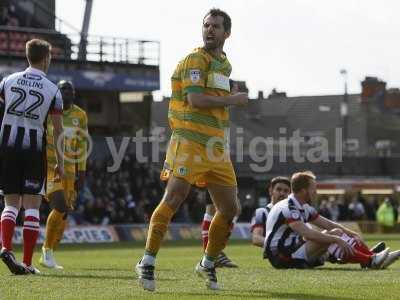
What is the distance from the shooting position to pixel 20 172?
10844mm

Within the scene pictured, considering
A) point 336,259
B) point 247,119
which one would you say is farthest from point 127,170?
point 247,119

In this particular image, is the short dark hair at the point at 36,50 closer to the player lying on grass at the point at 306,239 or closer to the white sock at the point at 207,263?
the white sock at the point at 207,263

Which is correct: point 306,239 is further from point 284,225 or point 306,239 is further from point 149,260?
point 149,260

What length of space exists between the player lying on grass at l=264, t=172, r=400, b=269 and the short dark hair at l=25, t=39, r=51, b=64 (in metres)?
3.42

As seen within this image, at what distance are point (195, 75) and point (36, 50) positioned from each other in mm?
2602

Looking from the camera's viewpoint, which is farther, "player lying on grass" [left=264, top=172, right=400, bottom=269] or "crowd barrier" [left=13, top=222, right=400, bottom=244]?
"crowd barrier" [left=13, top=222, right=400, bottom=244]

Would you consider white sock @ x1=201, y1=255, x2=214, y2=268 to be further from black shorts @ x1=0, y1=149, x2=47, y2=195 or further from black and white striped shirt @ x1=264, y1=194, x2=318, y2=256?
black and white striped shirt @ x1=264, y1=194, x2=318, y2=256

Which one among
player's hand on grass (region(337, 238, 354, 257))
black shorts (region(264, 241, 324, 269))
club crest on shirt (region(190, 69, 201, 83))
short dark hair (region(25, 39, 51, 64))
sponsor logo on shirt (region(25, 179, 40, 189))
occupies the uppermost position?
short dark hair (region(25, 39, 51, 64))

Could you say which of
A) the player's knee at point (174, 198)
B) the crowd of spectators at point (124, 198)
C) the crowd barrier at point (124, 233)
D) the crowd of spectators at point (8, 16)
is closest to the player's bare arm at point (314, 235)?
the player's knee at point (174, 198)

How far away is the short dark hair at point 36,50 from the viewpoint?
10961mm

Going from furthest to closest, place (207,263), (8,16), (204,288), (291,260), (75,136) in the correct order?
(8,16), (75,136), (291,260), (207,263), (204,288)

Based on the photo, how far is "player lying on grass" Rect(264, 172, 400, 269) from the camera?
1259 cm

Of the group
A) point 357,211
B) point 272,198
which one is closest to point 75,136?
point 272,198

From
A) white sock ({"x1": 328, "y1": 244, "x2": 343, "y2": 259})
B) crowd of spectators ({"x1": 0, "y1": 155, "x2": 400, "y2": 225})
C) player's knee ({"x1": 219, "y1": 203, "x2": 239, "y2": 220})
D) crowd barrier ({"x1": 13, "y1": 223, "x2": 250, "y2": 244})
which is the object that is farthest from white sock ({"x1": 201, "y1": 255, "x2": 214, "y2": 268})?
crowd of spectators ({"x1": 0, "y1": 155, "x2": 400, "y2": 225})
